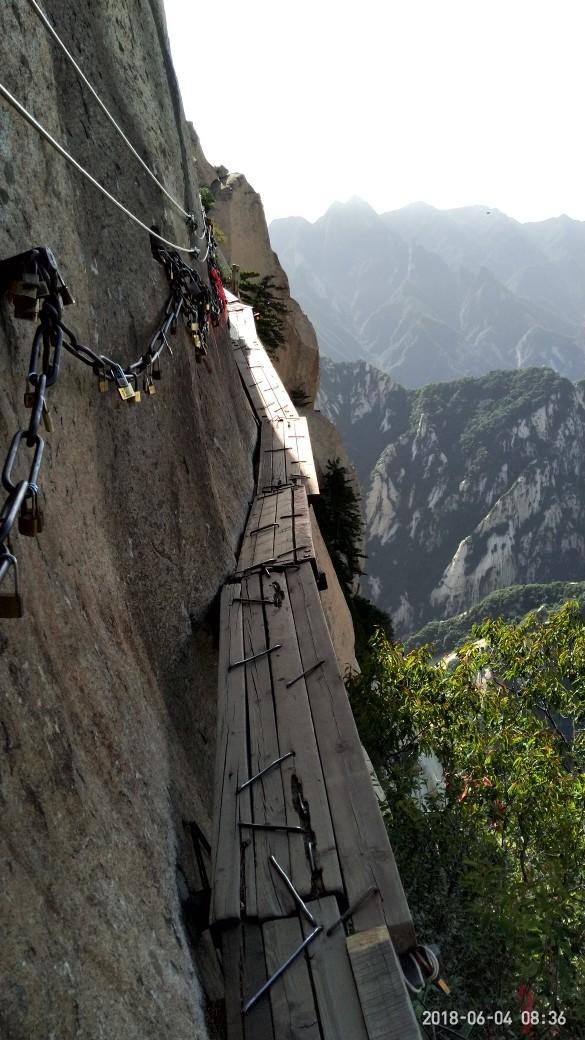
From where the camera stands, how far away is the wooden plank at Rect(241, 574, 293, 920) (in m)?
4.27

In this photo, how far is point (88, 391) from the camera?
18.3ft

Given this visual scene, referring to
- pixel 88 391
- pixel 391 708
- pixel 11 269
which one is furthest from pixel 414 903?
pixel 11 269

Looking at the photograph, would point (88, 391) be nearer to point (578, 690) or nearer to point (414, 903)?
point (414, 903)

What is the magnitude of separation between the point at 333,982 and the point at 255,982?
1.46ft

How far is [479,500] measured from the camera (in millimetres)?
174875

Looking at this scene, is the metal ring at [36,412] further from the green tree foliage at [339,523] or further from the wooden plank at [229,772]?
the green tree foliage at [339,523]

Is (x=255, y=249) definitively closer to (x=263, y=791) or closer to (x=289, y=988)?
(x=263, y=791)

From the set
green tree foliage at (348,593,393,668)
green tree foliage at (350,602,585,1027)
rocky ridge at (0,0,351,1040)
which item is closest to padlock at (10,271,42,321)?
rocky ridge at (0,0,351,1040)

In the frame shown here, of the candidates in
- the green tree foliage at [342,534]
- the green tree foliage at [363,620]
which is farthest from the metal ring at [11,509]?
the green tree foliage at [342,534]

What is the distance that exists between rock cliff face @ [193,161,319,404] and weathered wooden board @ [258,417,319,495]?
24044mm

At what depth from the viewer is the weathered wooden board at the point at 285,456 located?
1240 cm

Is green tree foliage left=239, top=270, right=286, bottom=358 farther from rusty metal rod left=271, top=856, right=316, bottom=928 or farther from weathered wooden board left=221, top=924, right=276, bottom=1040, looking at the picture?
weathered wooden board left=221, top=924, right=276, bottom=1040

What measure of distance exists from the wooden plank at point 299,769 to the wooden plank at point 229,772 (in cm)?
32

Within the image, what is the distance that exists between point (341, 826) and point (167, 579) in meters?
3.09
